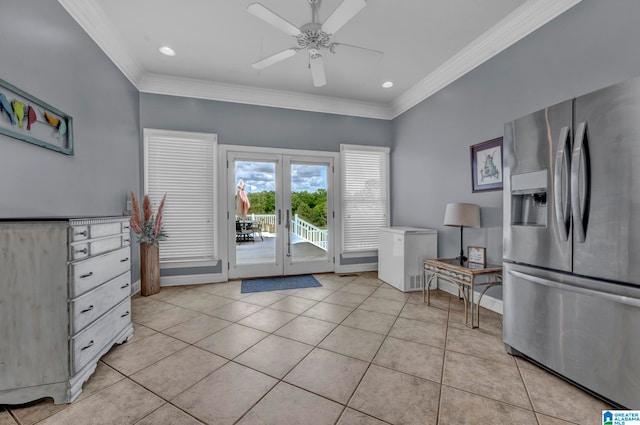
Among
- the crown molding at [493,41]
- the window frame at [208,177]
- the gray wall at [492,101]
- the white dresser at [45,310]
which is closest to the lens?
the white dresser at [45,310]

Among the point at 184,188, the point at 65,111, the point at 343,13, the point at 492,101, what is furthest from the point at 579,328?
the point at 184,188

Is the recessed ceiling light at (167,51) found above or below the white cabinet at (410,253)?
above

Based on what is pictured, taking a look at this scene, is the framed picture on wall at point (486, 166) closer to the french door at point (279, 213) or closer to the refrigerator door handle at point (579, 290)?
the refrigerator door handle at point (579, 290)

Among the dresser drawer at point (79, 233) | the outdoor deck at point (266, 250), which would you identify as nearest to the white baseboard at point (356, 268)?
the outdoor deck at point (266, 250)

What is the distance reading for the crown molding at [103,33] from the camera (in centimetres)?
234

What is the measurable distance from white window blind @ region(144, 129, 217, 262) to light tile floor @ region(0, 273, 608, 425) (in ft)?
3.97

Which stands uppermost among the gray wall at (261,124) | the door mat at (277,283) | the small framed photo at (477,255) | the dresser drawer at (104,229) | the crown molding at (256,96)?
the crown molding at (256,96)

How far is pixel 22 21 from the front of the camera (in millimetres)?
1791

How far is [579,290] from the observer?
5.23ft

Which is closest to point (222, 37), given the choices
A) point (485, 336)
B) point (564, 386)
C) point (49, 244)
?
point (49, 244)

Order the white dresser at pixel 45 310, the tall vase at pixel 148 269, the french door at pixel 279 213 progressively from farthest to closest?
the french door at pixel 279 213, the tall vase at pixel 148 269, the white dresser at pixel 45 310

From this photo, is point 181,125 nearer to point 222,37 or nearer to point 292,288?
point 222,37

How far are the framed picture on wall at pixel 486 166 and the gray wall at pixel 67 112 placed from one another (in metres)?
4.20

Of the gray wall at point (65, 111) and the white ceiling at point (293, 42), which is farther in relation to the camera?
the white ceiling at point (293, 42)
